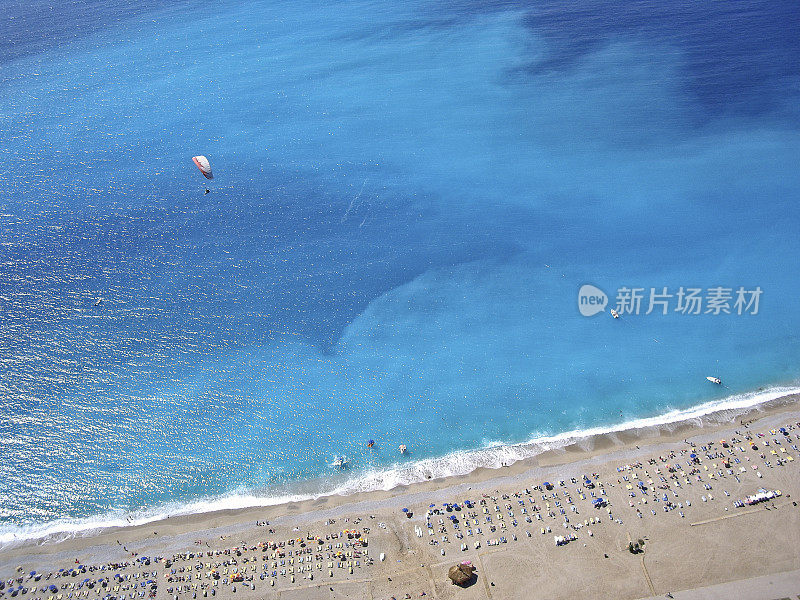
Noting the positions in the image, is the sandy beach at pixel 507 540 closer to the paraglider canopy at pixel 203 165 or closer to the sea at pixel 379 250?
the sea at pixel 379 250

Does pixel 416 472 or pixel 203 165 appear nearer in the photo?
pixel 416 472

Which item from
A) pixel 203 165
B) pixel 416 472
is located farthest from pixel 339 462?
pixel 203 165

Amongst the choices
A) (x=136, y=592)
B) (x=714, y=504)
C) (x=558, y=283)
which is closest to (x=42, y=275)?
(x=136, y=592)

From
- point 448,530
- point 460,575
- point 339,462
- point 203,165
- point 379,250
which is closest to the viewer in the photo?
point 460,575

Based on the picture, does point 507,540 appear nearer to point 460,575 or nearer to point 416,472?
point 460,575

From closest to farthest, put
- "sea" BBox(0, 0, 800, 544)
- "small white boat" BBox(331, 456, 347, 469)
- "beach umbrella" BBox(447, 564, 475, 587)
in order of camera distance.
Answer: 1. "beach umbrella" BBox(447, 564, 475, 587)
2. "small white boat" BBox(331, 456, 347, 469)
3. "sea" BBox(0, 0, 800, 544)

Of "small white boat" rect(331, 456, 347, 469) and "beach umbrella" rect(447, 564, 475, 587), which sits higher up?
"small white boat" rect(331, 456, 347, 469)

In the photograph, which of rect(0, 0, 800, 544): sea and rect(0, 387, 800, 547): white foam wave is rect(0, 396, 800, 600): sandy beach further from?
rect(0, 0, 800, 544): sea

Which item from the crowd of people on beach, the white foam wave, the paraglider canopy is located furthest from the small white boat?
the paraglider canopy

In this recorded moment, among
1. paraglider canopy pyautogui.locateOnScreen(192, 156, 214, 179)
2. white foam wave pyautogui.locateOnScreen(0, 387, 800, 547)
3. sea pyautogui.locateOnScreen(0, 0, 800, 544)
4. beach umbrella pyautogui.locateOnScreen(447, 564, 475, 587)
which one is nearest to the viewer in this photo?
beach umbrella pyautogui.locateOnScreen(447, 564, 475, 587)
